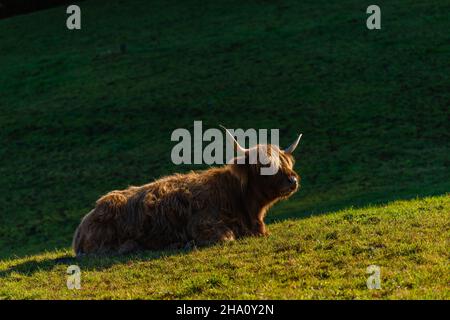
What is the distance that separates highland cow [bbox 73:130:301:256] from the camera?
1302 centimetres

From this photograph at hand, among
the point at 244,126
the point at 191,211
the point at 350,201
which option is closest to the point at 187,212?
the point at 191,211

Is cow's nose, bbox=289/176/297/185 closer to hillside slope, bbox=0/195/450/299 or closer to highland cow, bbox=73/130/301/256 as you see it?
highland cow, bbox=73/130/301/256

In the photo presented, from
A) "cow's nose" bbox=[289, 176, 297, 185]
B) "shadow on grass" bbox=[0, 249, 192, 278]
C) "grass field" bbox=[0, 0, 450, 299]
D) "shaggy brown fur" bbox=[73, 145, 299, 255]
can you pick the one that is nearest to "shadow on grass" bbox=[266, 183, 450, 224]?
"grass field" bbox=[0, 0, 450, 299]

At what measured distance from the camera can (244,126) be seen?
31078 mm

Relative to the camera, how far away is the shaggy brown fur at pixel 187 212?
13.0 meters

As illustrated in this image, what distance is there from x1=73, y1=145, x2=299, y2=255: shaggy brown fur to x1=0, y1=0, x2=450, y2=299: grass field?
0.75m

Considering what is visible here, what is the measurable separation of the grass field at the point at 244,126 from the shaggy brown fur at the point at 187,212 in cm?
75

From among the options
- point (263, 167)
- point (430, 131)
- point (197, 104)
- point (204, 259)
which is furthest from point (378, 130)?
point (204, 259)

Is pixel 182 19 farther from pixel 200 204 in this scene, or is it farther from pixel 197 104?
pixel 200 204

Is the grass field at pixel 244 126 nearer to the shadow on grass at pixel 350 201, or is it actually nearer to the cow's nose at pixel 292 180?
the shadow on grass at pixel 350 201

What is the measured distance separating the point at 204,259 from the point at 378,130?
62.6ft

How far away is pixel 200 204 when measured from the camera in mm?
13148
